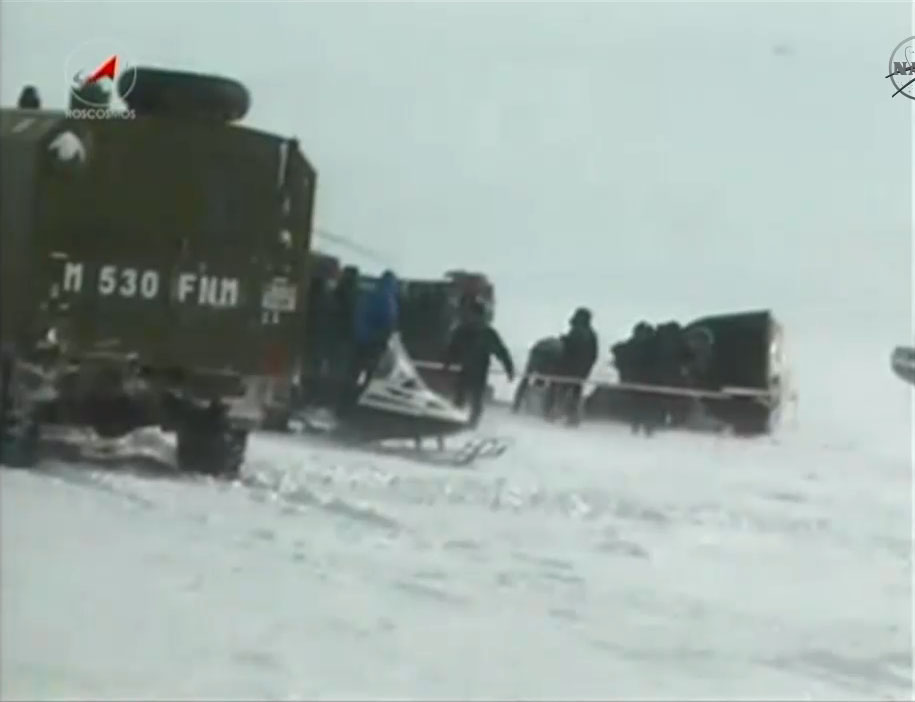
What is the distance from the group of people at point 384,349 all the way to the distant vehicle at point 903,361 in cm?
38

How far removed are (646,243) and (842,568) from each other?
472mm

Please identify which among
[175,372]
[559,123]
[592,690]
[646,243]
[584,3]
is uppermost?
[584,3]

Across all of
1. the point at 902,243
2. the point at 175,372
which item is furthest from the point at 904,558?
the point at 175,372

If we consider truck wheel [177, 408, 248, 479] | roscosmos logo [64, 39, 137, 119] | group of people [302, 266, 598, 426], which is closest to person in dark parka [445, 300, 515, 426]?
group of people [302, 266, 598, 426]

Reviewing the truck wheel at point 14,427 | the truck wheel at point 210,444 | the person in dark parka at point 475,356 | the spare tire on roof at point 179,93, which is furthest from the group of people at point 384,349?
the truck wheel at point 14,427

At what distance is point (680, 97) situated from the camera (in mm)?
1611

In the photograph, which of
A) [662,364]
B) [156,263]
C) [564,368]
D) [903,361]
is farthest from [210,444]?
[903,361]

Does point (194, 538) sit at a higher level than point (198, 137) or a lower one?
lower

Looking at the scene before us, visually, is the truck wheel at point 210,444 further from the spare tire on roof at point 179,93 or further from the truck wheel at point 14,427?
the spare tire on roof at point 179,93

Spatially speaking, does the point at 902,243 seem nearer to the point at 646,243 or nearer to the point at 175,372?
the point at 646,243

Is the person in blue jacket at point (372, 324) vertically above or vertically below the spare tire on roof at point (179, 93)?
below

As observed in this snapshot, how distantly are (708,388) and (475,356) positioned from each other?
11.3 inches

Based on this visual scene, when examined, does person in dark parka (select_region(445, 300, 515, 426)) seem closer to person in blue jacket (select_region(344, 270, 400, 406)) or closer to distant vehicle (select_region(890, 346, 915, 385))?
person in blue jacket (select_region(344, 270, 400, 406))

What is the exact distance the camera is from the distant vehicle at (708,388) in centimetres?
155
